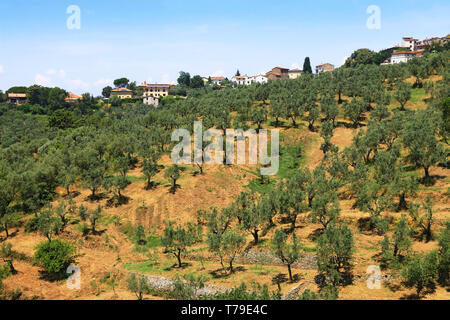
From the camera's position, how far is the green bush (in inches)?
1751

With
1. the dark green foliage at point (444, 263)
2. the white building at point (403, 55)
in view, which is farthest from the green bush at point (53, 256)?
the white building at point (403, 55)

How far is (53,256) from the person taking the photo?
44969 mm

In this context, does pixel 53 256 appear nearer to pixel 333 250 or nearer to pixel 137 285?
pixel 137 285

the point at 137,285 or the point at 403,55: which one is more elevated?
the point at 403,55

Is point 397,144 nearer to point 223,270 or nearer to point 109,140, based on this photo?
point 223,270

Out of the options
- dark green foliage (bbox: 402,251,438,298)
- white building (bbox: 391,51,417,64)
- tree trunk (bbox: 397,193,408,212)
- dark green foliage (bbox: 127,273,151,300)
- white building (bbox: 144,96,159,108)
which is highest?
white building (bbox: 391,51,417,64)

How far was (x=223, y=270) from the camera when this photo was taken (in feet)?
145

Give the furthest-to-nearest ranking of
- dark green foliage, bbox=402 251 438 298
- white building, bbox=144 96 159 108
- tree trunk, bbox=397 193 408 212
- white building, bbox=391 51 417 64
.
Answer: white building, bbox=144 96 159 108
white building, bbox=391 51 417 64
tree trunk, bbox=397 193 408 212
dark green foliage, bbox=402 251 438 298

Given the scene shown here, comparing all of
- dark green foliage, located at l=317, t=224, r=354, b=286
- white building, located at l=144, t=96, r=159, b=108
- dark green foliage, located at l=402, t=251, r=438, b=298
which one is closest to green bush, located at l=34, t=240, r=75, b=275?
dark green foliage, located at l=317, t=224, r=354, b=286

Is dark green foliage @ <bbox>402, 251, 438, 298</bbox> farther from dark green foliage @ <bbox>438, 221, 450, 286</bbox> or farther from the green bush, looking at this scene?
the green bush

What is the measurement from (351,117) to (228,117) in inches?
1361

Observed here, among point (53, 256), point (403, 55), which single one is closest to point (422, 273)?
point (53, 256)

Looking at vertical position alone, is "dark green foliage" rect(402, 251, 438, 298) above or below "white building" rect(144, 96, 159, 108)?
below
